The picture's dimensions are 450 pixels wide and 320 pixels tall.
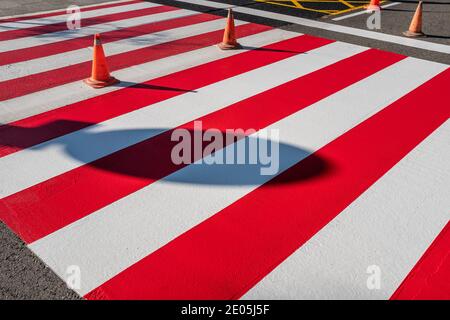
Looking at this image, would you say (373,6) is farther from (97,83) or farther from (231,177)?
(231,177)

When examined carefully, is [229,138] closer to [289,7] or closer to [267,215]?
[267,215]

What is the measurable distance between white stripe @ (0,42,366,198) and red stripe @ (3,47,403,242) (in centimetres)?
14

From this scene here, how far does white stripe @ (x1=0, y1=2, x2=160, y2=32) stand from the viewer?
8.98 meters

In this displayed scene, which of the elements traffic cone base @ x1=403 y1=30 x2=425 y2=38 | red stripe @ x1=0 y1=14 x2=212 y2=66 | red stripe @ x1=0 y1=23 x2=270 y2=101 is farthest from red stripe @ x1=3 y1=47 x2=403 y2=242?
traffic cone base @ x1=403 y1=30 x2=425 y2=38

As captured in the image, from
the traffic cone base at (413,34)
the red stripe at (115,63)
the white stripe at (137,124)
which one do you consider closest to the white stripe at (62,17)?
the red stripe at (115,63)

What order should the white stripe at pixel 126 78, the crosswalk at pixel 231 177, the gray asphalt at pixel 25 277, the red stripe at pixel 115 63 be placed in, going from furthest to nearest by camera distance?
the red stripe at pixel 115 63 → the white stripe at pixel 126 78 → the crosswalk at pixel 231 177 → the gray asphalt at pixel 25 277

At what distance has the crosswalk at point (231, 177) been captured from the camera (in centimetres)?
312

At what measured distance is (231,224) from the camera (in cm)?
358

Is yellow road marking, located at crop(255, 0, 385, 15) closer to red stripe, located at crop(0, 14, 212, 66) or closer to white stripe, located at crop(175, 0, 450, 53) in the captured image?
white stripe, located at crop(175, 0, 450, 53)

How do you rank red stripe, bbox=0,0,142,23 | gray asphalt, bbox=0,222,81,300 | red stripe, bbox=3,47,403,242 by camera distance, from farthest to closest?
1. red stripe, bbox=0,0,142,23
2. red stripe, bbox=3,47,403,242
3. gray asphalt, bbox=0,222,81,300

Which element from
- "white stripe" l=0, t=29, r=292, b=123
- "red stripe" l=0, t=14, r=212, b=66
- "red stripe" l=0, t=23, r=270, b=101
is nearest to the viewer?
"white stripe" l=0, t=29, r=292, b=123

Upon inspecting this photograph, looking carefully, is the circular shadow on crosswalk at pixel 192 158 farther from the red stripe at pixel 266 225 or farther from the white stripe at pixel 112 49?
the white stripe at pixel 112 49

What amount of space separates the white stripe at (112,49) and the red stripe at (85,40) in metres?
0.18

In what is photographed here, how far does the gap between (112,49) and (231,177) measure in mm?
4518
